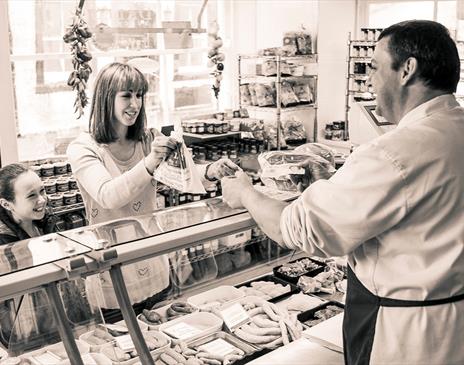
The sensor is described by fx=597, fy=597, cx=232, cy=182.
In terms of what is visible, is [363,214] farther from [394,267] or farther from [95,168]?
[95,168]

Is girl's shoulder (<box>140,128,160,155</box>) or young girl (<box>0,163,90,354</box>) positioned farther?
girl's shoulder (<box>140,128,160,155</box>)

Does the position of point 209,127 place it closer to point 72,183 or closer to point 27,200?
point 72,183

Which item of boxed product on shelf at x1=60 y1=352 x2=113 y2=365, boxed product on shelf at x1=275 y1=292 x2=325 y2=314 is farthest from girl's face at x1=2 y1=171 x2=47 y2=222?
boxed product on shelf at x1=275 y1=292 x2=325 y2=314

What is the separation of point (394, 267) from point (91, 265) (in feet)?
2.68

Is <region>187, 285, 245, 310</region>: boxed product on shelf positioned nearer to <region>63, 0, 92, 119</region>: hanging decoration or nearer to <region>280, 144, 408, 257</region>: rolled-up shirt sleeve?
<region>280, 144, 408, 257</region>: rolled-up shirt sleeve

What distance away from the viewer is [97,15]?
654 centimetres

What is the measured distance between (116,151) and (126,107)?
8.2 inches

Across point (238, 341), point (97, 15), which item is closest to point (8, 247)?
point (238, 341)

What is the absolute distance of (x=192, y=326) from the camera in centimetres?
240

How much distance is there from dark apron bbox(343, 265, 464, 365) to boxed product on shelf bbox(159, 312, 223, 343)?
0.73 m

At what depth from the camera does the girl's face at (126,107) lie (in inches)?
106

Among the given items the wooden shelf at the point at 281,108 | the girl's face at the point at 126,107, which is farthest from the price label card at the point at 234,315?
the wooden shelf at the point at 281,108

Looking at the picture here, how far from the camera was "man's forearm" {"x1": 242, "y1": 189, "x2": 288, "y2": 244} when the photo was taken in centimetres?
170

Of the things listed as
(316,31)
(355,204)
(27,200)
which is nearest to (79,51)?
(27,200)
